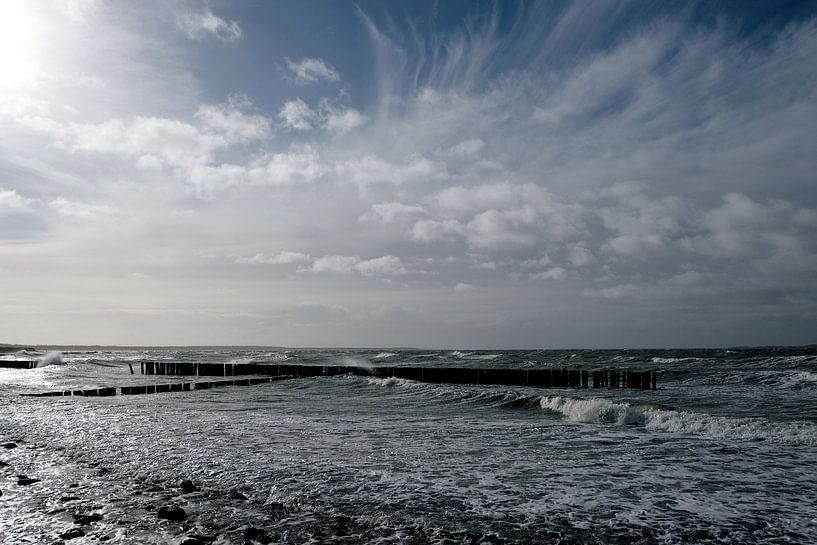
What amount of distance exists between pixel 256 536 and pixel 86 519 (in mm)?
2435

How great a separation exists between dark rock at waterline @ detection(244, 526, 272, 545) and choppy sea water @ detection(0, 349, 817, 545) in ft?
0.09

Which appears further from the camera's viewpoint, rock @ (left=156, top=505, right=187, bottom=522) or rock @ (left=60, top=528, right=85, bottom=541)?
rock @ (left=156, top=505, right=187, bottom=522)

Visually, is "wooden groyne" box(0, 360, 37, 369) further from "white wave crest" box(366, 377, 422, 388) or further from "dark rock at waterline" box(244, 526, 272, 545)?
"dark rock at waterline" box(244, 526, 272, 545)

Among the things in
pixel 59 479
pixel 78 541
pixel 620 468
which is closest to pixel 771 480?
pixel 620 468

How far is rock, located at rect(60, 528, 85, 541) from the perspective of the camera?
6.73 meters

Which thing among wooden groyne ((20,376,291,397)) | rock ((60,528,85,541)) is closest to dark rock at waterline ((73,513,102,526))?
rock ((60,528,85,541))

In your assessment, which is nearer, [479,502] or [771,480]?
[479,502]

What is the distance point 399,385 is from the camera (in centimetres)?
3616

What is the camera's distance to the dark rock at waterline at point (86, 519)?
728cm

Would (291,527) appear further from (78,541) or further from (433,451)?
(433,451)

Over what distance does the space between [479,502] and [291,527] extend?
9.42 feet

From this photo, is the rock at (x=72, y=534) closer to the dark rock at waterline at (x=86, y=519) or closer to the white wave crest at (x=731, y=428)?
the dark rock at waterline at (x=86, y=519)

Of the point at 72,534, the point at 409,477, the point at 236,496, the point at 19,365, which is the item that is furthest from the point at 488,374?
the point at 19,365

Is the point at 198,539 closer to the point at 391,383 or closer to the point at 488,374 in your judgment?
the point at 391,383
